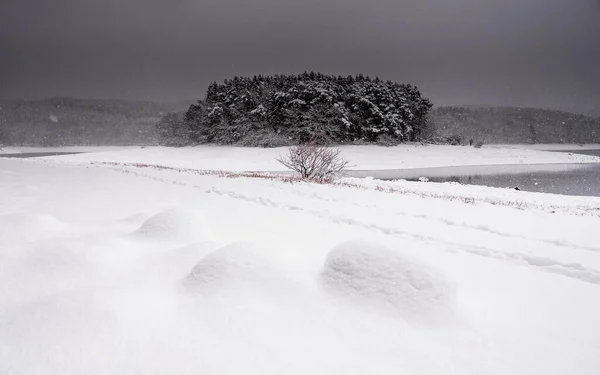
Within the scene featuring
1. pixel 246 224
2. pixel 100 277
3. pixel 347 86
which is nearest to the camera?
pixel 100 277

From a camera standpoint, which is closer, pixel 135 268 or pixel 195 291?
pixel 195 291

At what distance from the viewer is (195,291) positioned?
173 inches

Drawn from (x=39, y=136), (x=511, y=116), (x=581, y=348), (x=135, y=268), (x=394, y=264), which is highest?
(x=511, y=116)

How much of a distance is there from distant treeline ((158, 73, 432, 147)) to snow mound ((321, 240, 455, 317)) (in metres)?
44.5

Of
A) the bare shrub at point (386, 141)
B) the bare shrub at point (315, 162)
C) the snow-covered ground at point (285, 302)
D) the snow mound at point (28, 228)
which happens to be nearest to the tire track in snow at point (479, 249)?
the snow-covered ground at point (285, 302)

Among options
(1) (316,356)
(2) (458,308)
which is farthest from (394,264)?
(1) (316,356)

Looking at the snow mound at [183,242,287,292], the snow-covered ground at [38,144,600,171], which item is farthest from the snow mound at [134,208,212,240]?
the snow-covered ground at [38,144,600,171]

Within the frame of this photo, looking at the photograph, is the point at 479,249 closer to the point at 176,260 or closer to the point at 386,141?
the point at 176,260

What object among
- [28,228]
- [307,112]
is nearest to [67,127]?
[307,112]

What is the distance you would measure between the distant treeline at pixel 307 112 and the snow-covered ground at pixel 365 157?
15.5ft

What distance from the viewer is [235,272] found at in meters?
4.44

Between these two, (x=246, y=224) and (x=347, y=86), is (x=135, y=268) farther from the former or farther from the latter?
Result: (x=347, y=86)

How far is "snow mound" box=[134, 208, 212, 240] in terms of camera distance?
6.75 metres

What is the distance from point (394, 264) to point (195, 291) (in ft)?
7.96
